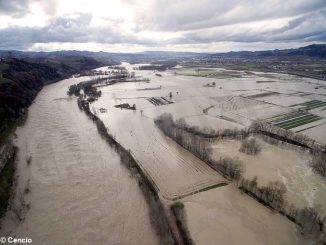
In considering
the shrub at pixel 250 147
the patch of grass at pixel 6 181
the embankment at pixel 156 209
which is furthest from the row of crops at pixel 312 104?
the patch of grass at pixel 6 181

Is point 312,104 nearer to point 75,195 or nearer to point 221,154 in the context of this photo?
point 221,154

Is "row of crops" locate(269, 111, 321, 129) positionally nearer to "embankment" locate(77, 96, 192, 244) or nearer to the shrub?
the shrub

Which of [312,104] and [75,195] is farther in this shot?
[312,104]

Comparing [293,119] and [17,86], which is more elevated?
[17,86]

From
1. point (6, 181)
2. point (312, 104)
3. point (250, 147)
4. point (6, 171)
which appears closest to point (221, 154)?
point (250, 147)

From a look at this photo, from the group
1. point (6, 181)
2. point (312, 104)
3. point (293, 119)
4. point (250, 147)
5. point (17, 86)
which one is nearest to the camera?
point (6, 181)
